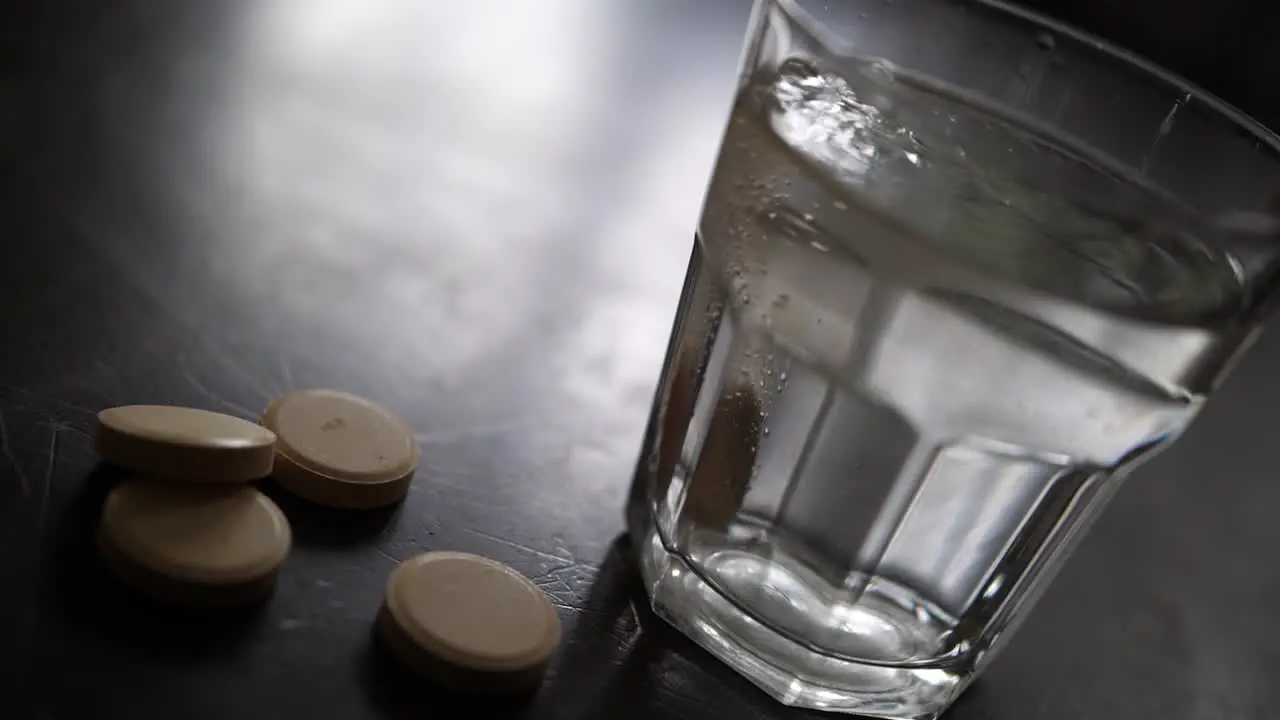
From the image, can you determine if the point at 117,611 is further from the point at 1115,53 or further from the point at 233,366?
the point at 1115,53

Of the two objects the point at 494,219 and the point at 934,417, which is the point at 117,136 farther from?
the point at 934,417

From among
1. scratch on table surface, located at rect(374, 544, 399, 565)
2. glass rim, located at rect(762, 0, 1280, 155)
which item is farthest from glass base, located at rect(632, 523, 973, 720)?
glass rim, located at rect(762, 0, 1280, 155)

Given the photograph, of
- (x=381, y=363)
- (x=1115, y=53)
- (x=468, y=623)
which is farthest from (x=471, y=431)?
(x=1115, y=53)

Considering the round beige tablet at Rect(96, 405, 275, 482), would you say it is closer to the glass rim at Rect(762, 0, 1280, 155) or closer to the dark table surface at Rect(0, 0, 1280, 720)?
the dark table surface at Rect(0, 0, 1280, 720)

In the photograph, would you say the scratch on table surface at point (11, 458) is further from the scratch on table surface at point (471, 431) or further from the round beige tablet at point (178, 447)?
the scratch on table surface at point (471, 431)

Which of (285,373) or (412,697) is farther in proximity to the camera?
(285,373)
